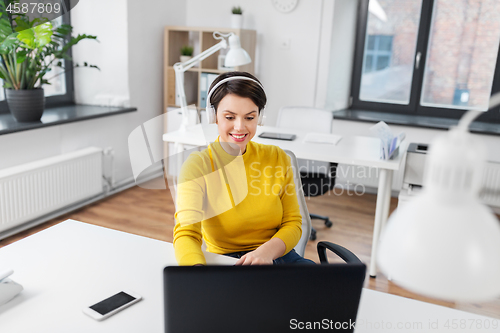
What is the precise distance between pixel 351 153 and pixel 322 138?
32cm

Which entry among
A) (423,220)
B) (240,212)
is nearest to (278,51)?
(240,212)

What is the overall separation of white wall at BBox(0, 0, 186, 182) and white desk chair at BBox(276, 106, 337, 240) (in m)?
1.50

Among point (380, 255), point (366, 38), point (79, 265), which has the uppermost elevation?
point (366, 38)

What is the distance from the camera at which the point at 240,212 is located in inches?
58.9

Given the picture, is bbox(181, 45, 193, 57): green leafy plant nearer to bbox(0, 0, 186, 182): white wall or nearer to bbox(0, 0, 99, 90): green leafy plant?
bbox(0, 0, 186, 182): white wall

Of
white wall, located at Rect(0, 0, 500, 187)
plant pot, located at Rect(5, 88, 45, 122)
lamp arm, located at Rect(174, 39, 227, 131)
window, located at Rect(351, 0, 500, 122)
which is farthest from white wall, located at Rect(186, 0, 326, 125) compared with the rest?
plant pot, located at Rect(5, 88, 45, 122)

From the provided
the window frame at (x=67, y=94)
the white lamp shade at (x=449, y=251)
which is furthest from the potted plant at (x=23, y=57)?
the white lamp shade at (x=449, y=251)

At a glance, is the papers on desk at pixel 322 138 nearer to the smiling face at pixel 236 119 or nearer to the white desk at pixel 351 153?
the white desk at pixel 351 153

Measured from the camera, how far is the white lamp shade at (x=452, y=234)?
412 mm

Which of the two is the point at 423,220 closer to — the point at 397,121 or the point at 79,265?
the point at 79,265

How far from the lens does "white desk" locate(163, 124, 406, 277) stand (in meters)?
2.49

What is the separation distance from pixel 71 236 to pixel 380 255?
122cm

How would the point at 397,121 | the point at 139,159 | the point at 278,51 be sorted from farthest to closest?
the point at 278,51
the point at 397,121
the point at 139,159

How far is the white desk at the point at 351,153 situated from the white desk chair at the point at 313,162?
0.55 feet
